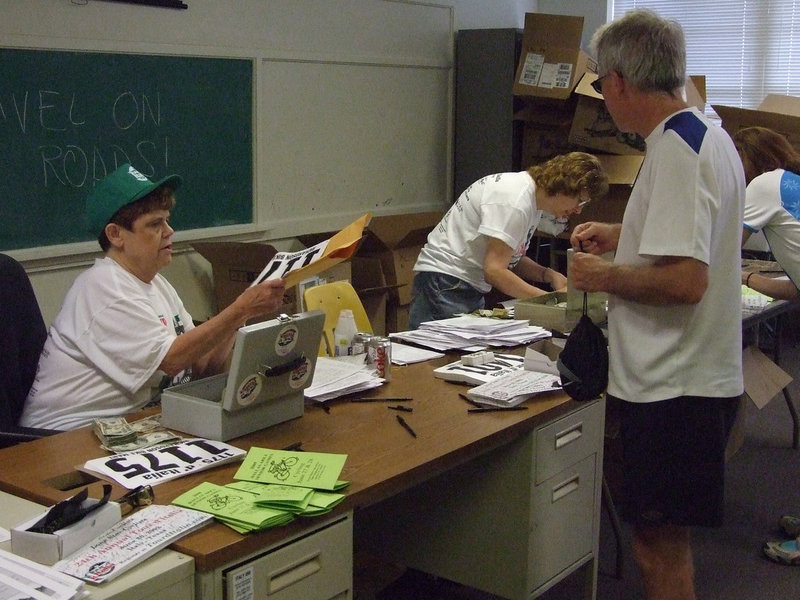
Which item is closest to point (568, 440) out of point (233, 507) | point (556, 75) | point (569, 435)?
point (569, 435)

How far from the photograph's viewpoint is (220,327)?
227 cm

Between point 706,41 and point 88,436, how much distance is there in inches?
219

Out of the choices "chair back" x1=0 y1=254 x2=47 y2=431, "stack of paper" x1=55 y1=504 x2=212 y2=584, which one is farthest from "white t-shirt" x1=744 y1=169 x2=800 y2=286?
"stack of paper" x1=55 y1=504 x2=212 y2=584

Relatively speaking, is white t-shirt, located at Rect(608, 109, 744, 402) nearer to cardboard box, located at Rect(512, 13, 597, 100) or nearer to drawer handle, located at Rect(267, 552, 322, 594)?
drawer handle, located at Rect(267, 552, 322, 594)

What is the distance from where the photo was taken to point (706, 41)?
6.41 metres

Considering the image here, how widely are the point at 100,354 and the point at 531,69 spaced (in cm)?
379

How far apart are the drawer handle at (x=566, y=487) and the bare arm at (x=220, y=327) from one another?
0.88m

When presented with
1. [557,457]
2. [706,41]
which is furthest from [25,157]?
[706,41]

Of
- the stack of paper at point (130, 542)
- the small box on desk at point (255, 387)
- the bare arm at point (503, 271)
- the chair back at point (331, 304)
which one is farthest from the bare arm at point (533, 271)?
the stack of paper at point (130, 542)

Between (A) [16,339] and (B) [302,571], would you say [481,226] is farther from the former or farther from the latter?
(B) [302,571]

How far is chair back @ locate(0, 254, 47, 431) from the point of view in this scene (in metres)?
2.32

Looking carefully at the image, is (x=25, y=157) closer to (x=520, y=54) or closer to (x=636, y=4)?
(x=520, y=54)

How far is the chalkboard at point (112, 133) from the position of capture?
3596 mm

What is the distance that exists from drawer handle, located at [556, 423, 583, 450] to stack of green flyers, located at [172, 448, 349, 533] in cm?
78
